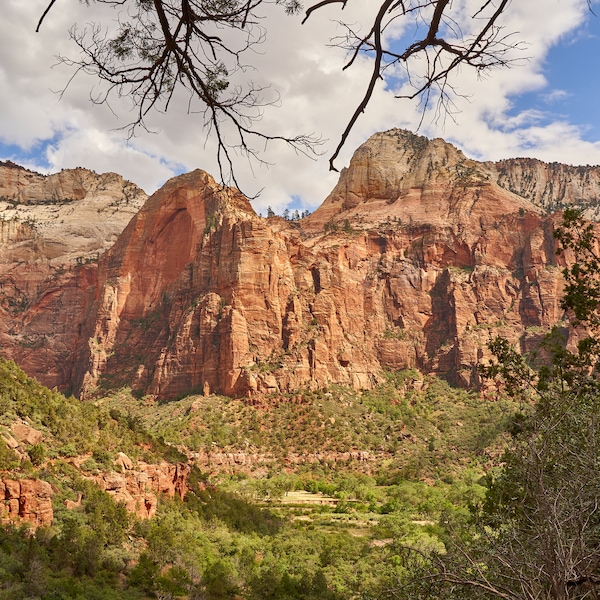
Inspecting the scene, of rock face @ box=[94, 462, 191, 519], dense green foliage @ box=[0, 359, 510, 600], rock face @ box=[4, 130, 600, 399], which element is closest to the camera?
dense green foliage @ box=[0, 359, 510, 600]

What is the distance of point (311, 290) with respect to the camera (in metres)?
92.2

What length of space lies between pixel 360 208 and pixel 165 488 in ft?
309

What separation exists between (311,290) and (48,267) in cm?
5451

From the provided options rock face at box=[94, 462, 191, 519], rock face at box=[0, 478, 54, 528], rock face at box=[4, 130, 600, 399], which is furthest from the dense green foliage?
rock face at box=[4, 130, 600, 399]

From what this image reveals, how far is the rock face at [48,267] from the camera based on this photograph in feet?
342

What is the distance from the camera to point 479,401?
284 feet

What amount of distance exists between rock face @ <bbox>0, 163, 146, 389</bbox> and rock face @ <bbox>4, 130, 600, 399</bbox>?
0.56 metres

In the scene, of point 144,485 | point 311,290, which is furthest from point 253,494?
point 311,290

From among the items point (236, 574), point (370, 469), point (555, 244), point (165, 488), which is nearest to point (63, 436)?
point (165, 488)

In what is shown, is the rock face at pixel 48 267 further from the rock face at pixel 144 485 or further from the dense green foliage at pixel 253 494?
the rock face at pixel 144 485

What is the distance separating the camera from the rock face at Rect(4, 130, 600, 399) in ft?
278

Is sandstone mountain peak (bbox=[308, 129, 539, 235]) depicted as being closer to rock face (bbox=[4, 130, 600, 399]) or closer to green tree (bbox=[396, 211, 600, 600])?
rock face (bbox=[4, 130, 600, 399])

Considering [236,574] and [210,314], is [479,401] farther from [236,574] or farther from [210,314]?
[236,574]

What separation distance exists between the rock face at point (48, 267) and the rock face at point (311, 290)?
564 millimetres
